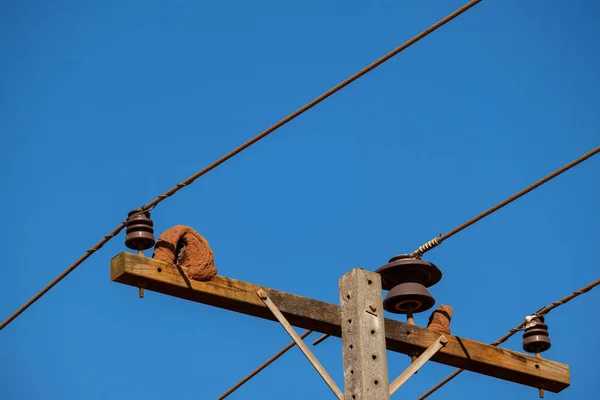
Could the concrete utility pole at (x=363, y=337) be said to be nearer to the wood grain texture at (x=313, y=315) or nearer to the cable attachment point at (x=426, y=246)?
the wood grain texture at (x=313, y=315)

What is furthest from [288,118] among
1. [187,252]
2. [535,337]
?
[535,337]

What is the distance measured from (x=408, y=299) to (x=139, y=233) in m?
1.86

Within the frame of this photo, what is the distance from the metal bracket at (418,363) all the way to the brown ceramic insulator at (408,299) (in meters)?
0.34

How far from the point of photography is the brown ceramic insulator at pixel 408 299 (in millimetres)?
7574

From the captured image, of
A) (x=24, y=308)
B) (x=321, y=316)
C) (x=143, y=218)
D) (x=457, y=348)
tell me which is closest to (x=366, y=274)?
(x=321, y=316)

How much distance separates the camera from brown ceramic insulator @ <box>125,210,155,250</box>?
22.9 feet

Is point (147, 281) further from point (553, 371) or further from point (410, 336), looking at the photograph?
point (553, 371)

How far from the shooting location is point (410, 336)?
24.0ft

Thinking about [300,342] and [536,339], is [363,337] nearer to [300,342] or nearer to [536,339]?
[300,342]

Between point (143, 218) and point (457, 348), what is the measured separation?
2.21m

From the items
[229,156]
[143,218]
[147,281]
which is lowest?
[147,281]

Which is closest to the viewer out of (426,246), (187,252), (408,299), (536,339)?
(187,252)

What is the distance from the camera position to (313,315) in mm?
7078

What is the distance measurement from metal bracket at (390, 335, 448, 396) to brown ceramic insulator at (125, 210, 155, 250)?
171 cm
